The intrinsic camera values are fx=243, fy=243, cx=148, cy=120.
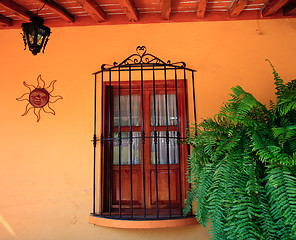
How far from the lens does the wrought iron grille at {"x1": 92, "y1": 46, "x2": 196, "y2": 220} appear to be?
245cm

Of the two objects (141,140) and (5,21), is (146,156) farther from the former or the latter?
(5,21)

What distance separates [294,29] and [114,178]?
Result: 2475 mm

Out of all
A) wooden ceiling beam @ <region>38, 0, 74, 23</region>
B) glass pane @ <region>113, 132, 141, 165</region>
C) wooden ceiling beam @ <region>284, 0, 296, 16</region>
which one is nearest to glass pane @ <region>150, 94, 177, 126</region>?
glass pane @ <region>113, 132, 141, 165</region>

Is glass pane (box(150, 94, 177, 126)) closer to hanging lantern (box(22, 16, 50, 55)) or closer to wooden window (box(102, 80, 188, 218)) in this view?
wooden window (box(102, 80, 188, 218))

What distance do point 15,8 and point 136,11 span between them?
118 centimetres

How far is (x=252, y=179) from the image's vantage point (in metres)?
1.50

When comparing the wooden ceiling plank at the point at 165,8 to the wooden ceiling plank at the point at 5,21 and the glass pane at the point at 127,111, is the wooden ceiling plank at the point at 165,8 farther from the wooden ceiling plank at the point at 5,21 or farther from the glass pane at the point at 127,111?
the wooden ceiling plank at the point at 5,21

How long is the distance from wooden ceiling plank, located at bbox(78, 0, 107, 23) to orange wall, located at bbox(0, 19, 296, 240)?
113mm

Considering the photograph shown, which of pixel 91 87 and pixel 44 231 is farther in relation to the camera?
pixel 91 87

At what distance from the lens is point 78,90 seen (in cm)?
257

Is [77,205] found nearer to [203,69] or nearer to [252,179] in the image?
[252,179]

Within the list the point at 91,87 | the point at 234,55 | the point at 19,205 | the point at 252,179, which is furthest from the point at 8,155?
the point at 234,55

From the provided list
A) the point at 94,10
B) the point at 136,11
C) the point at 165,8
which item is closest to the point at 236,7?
the point at 165,8

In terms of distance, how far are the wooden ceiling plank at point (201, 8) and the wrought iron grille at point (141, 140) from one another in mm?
560
